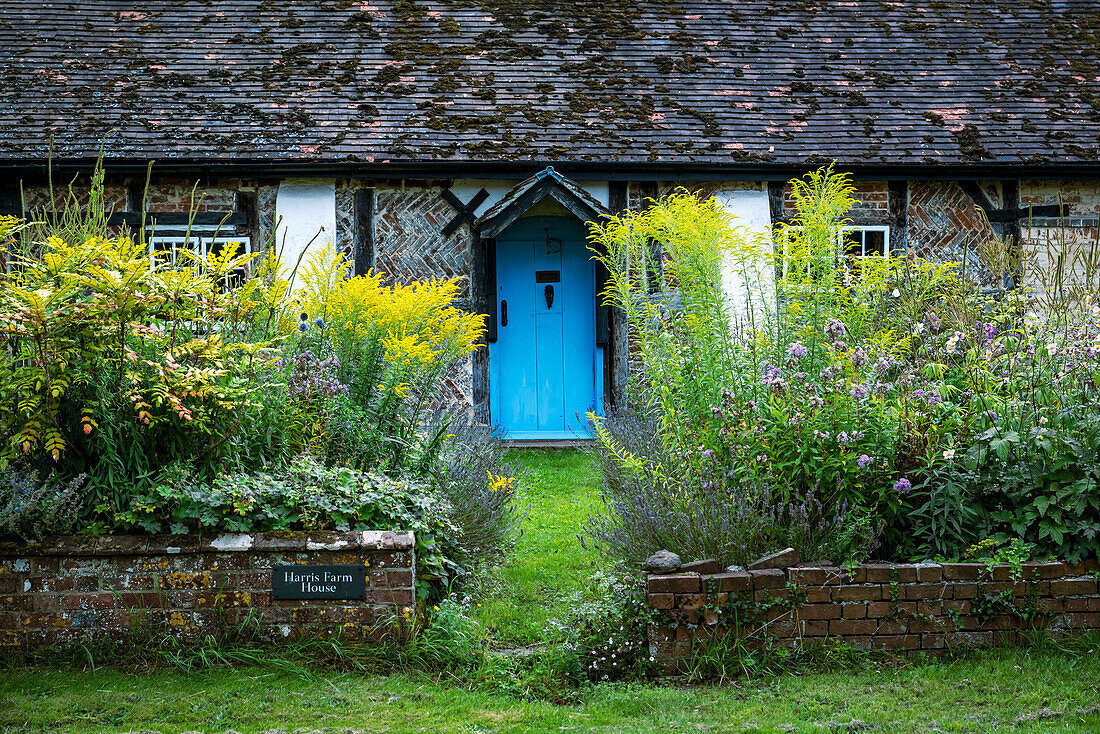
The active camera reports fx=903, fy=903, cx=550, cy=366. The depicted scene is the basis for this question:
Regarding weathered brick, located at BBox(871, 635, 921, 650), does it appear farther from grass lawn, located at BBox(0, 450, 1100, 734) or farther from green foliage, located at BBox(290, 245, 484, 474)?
green foliage, located at BBox(290, 245, 484, 474)

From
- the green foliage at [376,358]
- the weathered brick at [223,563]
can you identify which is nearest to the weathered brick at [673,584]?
the green foliage at [376,358]

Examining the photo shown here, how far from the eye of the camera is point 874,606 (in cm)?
389

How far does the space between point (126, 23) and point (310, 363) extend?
943 centimetres

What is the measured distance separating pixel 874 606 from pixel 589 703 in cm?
131

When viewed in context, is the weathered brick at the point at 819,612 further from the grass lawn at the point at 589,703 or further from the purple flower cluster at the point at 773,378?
the purple flower cluster at the point at 773,378

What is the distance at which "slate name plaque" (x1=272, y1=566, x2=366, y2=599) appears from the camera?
3.98 metres

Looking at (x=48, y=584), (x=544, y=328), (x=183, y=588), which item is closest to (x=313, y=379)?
(x=183, y=588)

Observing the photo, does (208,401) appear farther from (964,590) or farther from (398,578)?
(964,590)

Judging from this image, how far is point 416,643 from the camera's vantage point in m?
3.98

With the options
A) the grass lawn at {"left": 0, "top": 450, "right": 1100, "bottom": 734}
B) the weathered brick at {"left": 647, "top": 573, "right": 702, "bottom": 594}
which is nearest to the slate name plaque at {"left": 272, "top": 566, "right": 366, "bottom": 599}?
the grass lawn at {"left": 0, "top": 450, "right": 1100, "bottom": 734}

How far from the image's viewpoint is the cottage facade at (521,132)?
33.7ft

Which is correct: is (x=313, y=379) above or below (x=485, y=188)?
below

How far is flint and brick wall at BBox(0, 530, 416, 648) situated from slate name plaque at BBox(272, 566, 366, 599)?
0.03 metres

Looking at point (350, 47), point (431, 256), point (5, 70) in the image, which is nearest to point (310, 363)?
point (431, 256)
